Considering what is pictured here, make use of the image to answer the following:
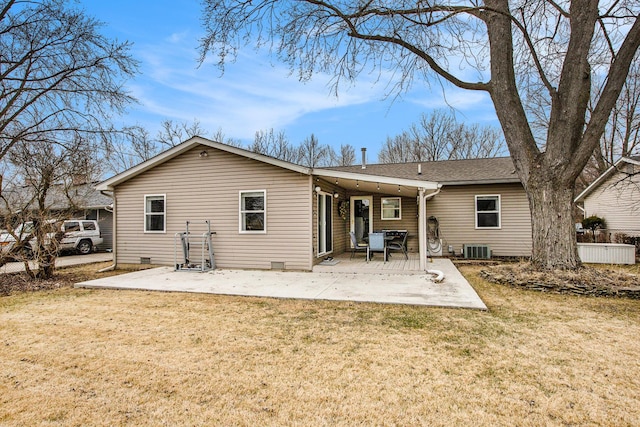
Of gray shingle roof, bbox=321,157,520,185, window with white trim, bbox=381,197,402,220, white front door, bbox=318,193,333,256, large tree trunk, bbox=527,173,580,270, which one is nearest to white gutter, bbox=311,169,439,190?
white front door, bbox=318,193,333,256

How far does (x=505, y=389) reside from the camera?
268cm

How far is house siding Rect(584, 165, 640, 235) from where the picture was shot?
12758 millimetres

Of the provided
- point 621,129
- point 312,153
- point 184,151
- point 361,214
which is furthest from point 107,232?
point 621,129

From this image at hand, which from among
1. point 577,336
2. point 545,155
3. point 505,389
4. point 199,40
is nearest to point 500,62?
point 545,155

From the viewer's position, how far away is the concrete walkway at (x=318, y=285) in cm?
550

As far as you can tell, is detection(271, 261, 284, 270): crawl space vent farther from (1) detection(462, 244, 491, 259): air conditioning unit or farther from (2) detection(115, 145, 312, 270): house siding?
(1) detection(462, 244, 491, 259): air conditioning unit

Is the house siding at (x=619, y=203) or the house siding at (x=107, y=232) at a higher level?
the house siding at (x=619, y=203)

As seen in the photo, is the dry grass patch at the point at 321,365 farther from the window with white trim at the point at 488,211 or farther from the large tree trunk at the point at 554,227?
the window with white trim at the point at 488,211

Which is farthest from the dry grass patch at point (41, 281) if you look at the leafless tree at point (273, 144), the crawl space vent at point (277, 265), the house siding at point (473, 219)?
the leafless tree at point (273, 144)

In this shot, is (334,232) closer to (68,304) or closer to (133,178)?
(133,178)

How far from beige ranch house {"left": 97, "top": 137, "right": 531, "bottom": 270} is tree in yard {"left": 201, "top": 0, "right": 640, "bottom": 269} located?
2275 millimetres

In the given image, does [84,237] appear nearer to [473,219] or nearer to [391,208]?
[391,208]

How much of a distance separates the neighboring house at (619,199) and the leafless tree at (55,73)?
53.0 ft

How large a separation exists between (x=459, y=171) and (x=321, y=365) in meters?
10.6
